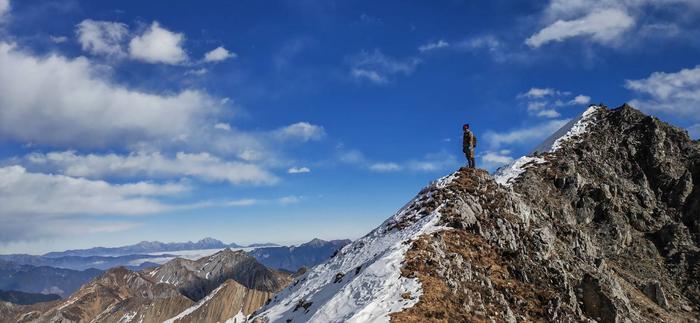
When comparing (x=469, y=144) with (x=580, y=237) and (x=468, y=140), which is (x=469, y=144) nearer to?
(x=468, y=140)

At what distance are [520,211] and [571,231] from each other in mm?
12259

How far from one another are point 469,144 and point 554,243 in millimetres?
10134

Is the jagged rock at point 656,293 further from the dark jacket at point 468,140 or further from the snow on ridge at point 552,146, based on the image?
the dark jacket at point 468,140

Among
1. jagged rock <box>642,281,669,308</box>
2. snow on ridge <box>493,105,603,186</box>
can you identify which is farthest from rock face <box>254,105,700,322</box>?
snow on ridge <box>493,105,603,186</box>

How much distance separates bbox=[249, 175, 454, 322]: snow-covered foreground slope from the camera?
23.3m

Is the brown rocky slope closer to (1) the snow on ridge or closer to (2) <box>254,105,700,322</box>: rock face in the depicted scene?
(2) <box>254,105,700,322</box>: rock face

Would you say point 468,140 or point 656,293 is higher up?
point 468,140

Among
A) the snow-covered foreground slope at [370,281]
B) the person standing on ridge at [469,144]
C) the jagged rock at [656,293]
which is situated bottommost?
the jagged rock at [656,293]

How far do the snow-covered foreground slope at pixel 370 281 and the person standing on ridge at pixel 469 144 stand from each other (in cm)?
236

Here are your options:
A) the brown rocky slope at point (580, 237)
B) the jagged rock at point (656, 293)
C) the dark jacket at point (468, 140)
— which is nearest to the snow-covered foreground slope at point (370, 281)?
the brown rocky slope at point (580, 237)

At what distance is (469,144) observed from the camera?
3975 cm

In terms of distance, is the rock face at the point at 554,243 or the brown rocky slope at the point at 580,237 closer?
the rock face at the point at 554,243

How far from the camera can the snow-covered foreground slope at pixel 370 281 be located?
23.3 meters

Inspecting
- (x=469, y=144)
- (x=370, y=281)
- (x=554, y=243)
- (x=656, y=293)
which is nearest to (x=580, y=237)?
(x=656, y=293)
